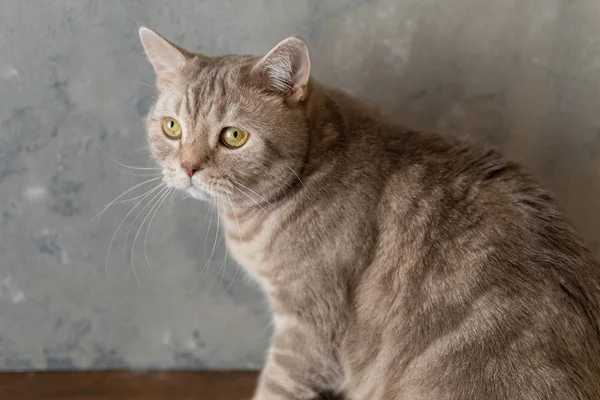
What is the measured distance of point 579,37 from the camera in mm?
1681

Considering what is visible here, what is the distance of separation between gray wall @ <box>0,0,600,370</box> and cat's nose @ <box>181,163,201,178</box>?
487mm

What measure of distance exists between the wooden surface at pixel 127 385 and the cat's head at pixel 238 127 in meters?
0.78

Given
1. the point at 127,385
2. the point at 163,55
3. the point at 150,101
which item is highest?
the point at 163,55

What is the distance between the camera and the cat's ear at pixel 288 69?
1.30 metres

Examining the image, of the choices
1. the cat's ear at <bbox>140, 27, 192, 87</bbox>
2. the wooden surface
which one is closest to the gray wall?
the wooden surface

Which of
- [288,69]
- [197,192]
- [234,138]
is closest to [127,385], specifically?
[197,192]

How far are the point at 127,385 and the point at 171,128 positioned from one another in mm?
914

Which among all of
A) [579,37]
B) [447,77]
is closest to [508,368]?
[447,77]

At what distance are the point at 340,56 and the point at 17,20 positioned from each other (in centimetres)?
87

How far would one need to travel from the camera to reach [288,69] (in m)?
1.36

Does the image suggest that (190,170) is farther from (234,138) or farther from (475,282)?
(475,282)

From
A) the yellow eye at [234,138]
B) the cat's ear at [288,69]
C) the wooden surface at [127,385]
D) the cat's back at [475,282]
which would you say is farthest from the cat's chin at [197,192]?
the wooden surface at [127,385]

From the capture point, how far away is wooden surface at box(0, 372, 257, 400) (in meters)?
1.85

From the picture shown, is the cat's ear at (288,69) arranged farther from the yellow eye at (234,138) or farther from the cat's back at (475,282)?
the cat's back at (475,282)
